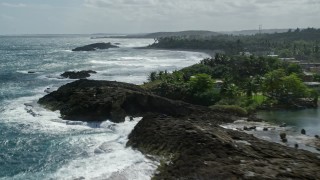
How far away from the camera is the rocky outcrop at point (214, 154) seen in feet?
151

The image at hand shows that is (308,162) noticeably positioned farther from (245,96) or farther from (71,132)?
(245,96)

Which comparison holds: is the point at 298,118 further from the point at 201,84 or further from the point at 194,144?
the point at 194,144

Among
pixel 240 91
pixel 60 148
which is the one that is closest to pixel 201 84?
pixel 240 91

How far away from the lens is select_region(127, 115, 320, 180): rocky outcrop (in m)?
46.0

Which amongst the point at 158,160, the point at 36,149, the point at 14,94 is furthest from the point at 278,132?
the point at 14,94

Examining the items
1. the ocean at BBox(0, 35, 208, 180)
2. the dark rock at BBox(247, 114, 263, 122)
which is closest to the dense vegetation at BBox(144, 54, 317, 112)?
the dark rock at BBox(247, 114, 263, 122)

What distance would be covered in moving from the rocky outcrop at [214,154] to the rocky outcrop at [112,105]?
15730 mm

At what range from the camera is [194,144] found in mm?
55438

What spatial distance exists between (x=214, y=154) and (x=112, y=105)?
34.3m

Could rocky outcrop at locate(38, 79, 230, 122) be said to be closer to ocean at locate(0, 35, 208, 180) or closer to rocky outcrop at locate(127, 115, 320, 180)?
ocean at locate(0, 35, 208, 180)

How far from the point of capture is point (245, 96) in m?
101

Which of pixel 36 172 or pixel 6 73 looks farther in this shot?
pixel 6 73

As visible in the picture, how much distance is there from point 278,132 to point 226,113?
1534 cm

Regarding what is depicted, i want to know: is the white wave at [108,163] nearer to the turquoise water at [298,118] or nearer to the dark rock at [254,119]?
the dark rock at [254,119]
